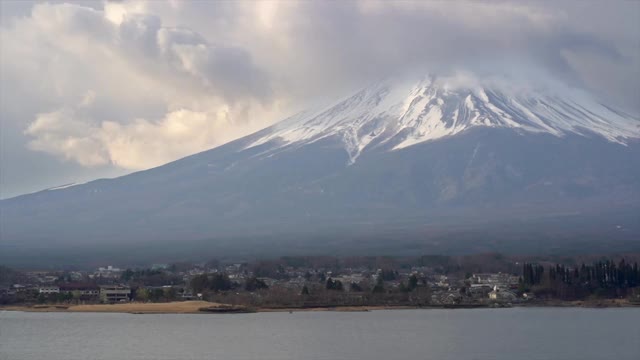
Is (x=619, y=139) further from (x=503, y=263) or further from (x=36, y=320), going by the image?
(x=36, y=320)

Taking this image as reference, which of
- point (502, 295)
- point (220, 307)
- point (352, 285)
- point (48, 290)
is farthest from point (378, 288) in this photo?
point (48, 290)

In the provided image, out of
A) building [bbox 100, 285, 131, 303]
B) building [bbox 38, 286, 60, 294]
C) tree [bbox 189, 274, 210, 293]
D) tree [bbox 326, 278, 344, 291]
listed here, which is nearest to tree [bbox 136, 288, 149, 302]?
building [bbox 100, 285, 131, 303]

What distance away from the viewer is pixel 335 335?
135 ft

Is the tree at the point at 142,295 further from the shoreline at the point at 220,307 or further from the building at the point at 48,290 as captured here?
the building at the point at 48,290

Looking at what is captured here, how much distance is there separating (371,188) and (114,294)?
5032 centimetres

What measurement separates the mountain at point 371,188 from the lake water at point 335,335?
34045 millimetres

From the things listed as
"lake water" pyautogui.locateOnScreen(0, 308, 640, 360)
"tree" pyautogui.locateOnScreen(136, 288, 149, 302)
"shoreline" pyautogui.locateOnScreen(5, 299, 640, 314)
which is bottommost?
"lake water" pyautogui.locateOnScreen(0, 308, 640, 360)

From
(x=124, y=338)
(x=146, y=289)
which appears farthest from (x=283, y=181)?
(x=124, y=338)

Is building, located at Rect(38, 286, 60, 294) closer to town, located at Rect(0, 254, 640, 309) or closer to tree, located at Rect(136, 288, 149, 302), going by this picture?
town, located at Rect(0, 254, 640, 309)

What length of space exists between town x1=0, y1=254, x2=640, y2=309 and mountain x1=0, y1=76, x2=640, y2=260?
1377 centimetres

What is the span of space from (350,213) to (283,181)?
10058 millimetres

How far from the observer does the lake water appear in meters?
35.8

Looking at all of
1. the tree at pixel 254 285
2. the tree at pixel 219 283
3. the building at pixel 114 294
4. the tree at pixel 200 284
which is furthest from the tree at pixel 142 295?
the tree at pixel 254 285

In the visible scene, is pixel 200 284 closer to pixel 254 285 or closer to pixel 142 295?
pixel 254 285
